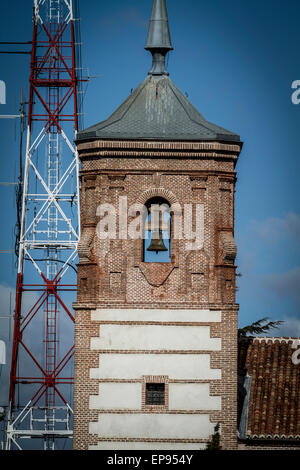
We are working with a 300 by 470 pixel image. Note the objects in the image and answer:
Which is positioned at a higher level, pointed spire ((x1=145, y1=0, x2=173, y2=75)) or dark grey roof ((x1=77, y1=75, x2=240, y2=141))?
pointed spire ((x1=145, y1=0, x2=173, y2=75))

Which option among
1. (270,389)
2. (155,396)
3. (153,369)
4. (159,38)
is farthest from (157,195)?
(270,389)

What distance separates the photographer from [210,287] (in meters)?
50.9

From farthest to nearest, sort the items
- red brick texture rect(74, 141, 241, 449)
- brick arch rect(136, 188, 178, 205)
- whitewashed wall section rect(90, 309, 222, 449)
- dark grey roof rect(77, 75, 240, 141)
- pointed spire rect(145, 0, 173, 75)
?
pointed spire rect(145, 0, 173, 75)
dark grey roof rect(77, 75, 240, 141)
brick arch rect(136, 188, 178, 205)
red brick texture rect(74, 141, 241, 449)
whitewashed wall section rect(90, 309, 222, 449)

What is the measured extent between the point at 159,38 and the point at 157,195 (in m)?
5.49

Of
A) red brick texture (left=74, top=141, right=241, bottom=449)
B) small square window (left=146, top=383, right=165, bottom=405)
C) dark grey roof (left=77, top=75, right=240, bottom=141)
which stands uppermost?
dark grey roof (left=77, top=75, right=240, bottom=141)

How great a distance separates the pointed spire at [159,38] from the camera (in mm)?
53406

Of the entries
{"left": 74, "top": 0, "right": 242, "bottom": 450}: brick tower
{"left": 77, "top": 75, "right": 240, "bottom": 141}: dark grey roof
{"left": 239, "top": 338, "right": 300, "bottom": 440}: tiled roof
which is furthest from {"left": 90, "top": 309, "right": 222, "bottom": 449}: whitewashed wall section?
{"left": 77, "top": 75, "right": 240, "bottom": 141}: dark grey roof

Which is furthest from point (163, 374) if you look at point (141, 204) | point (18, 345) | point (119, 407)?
point (18, 345)

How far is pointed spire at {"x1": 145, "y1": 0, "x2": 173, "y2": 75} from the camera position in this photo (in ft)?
175

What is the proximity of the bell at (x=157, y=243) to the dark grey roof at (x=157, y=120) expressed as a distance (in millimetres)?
2785

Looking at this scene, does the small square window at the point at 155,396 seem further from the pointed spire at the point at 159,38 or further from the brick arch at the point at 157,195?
the pointed spire at the point at 159,38

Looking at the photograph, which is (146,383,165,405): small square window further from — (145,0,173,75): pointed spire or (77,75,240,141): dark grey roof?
(145,0,173,75): pointed spire

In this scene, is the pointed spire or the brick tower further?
the pointed spire

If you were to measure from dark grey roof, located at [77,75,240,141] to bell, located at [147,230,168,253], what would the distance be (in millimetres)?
2785
